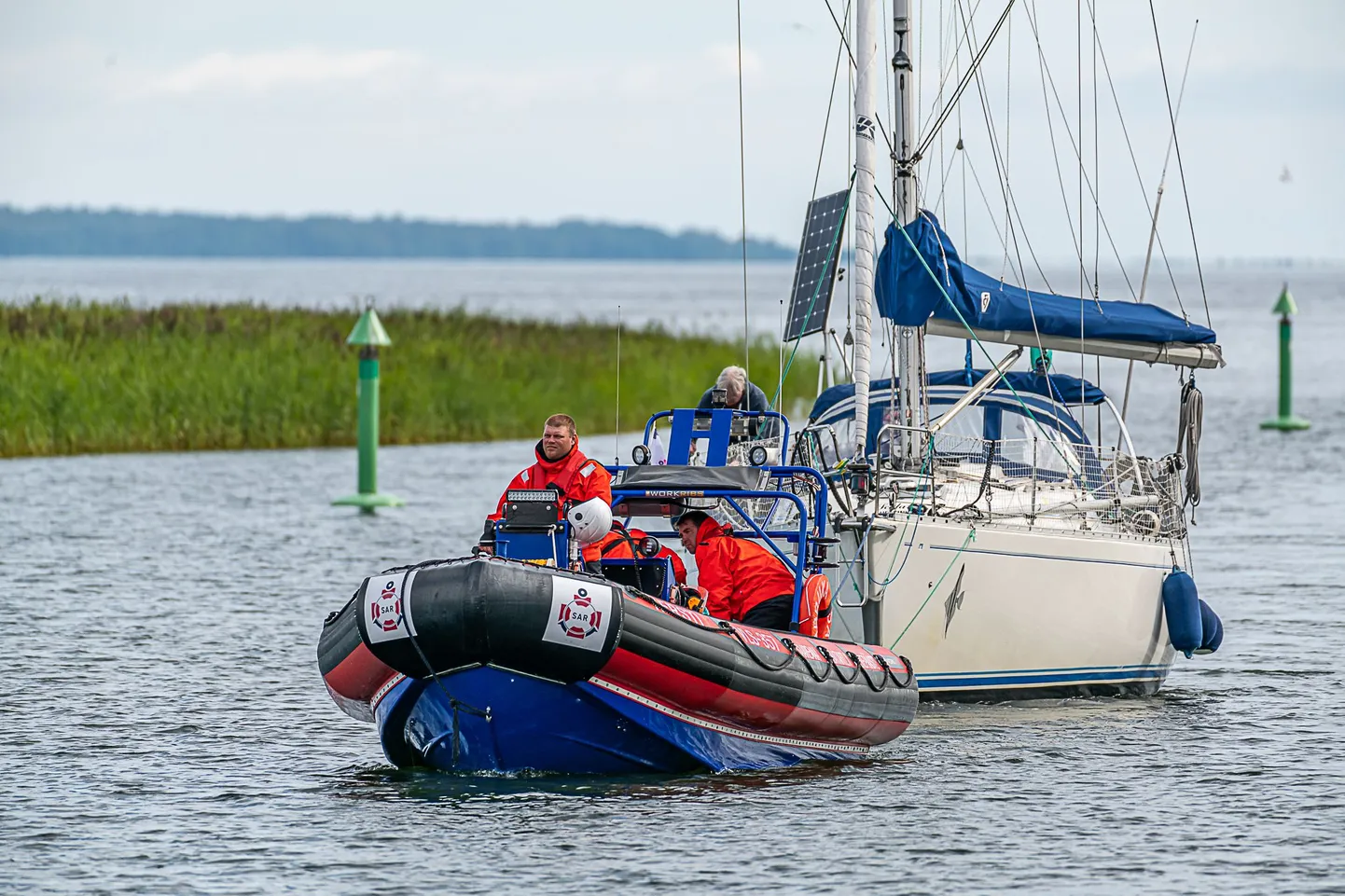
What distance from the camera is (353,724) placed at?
13109 mm

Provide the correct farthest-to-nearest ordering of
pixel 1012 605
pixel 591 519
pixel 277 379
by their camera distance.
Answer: pixel 277 379 → pixel 1012 605 → pixel 591 519

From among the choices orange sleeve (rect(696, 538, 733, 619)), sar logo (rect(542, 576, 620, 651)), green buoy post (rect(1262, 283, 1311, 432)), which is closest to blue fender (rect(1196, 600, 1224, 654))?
orange sleeve (rect(696, 538, 733, 619))

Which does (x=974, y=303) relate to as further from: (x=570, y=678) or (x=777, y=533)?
(x=570, y=678)

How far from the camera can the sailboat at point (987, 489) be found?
1286cm

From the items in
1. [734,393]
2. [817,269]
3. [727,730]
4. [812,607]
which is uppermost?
[817,269]

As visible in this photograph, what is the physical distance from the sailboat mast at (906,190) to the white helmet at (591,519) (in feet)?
13.2

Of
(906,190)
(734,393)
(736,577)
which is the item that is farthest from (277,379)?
(736,577)

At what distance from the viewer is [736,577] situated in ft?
39.6

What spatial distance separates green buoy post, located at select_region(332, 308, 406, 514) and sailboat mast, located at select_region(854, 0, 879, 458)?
11853 millimetres

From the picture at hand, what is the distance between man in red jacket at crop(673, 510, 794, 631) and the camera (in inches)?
471

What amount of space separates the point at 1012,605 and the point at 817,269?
3418 mm

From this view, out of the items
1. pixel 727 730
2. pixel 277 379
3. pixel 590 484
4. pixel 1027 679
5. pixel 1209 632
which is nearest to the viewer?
pixel 727 730

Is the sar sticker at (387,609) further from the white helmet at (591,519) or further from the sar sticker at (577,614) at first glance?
the white helmet at (591,519)

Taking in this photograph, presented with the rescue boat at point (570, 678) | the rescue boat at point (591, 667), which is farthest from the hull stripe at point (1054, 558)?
the rescue boat at point (570, 678)
